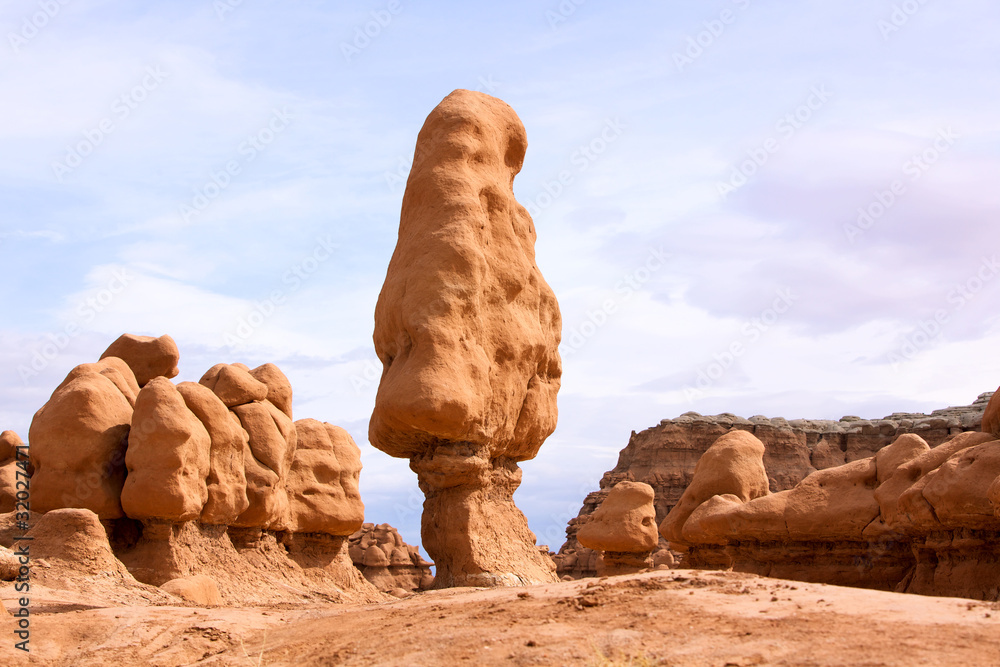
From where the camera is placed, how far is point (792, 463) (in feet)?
150

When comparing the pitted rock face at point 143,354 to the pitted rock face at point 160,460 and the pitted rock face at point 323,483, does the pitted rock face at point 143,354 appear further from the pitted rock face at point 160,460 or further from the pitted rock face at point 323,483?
the pitted rock face at point 160,460

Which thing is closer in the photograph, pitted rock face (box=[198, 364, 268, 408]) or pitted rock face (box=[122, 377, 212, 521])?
pitted rock face (box=[122, 377, 212, 521])

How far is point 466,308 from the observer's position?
12.3 metres

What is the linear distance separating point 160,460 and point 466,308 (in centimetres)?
477

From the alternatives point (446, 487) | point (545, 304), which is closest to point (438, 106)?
point (545, 304)

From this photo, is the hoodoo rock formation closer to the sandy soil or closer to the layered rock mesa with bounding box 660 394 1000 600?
the layered rock mesa with bounding box 660 394 1000 600

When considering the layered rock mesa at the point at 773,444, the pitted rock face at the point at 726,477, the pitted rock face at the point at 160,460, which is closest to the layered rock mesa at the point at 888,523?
the pitted rock face at the point at 726,477

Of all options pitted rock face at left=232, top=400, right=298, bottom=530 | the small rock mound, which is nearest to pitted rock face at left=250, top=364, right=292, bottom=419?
pitted rock face at left=232, top=400, right=298, bottom=530

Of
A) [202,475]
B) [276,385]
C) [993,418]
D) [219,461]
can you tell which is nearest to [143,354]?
[276,385]

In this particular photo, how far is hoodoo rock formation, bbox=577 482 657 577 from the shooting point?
66.9ft

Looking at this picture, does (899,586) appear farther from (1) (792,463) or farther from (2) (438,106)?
(1) (792,463)

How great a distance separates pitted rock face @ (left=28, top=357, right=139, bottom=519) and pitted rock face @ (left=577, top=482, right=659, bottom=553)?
10.4 m

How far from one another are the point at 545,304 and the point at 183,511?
231 inches

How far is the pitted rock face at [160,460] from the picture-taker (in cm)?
1320
